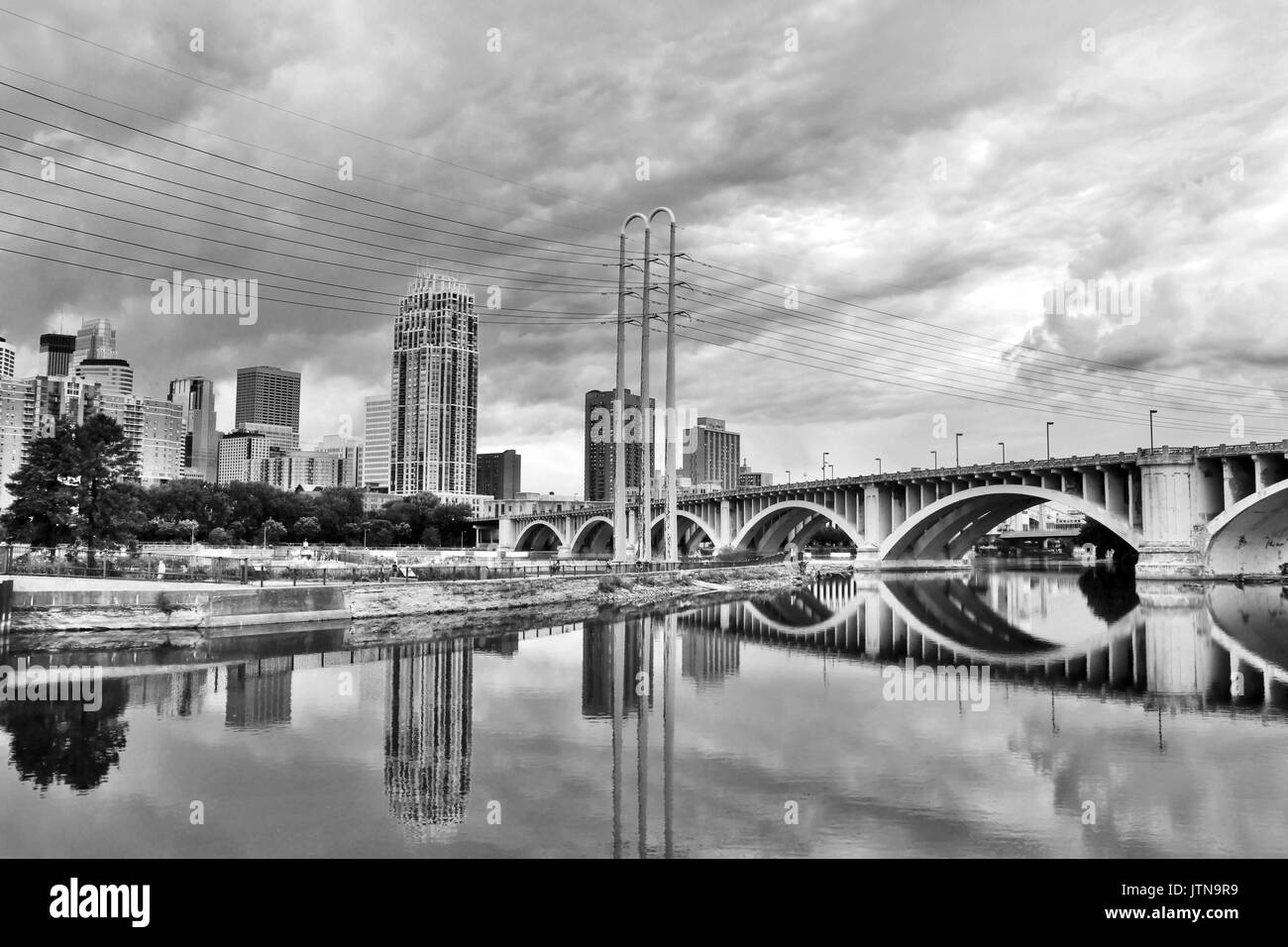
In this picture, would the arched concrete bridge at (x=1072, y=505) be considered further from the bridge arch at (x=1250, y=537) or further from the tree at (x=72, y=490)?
the tree at (x=72, y=490)

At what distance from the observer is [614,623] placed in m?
48.1

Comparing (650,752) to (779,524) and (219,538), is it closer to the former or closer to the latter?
(219,538)

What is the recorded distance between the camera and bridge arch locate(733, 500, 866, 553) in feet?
362

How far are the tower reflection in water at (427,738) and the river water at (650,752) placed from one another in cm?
10

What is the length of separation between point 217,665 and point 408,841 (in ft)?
65.3

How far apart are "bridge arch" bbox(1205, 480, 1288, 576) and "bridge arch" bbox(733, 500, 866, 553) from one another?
39331mm

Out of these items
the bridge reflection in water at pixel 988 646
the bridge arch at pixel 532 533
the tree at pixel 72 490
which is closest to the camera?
the bridge reflection in water at pixel 988 646

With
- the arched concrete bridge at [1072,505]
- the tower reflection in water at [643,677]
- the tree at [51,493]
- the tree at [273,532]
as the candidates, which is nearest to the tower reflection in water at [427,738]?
the tower reflection in water at [643,677]

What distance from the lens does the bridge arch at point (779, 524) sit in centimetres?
11019

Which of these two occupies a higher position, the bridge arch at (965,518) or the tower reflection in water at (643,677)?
the bridge arch at (965,518)

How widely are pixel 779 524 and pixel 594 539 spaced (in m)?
65.7

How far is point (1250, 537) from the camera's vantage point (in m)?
74.3

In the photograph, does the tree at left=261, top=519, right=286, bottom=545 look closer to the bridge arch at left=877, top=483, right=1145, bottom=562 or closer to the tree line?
the tree line
